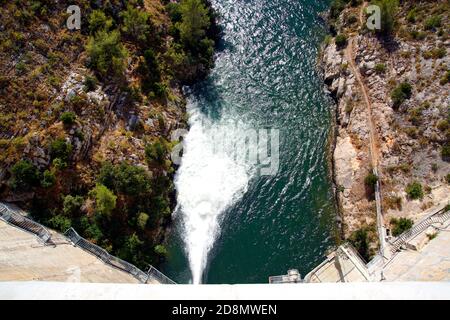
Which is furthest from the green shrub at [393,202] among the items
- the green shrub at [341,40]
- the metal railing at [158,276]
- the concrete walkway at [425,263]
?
the metal railing at [158,276]

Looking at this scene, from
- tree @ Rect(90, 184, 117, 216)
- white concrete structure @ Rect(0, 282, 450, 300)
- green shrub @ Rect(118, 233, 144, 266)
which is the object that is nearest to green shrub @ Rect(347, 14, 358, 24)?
tree @ Rect(90, 184, 117, 216)

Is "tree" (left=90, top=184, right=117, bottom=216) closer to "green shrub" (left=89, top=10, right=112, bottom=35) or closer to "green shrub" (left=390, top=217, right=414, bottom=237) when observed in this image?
"green shrub" (left=89, top=10, right=112, bottom=35)

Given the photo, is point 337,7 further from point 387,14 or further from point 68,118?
point 68,118

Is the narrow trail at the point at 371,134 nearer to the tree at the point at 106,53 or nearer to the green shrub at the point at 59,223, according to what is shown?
the tree at the point at 106,53

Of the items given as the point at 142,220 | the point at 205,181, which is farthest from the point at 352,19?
the point at 142,220
